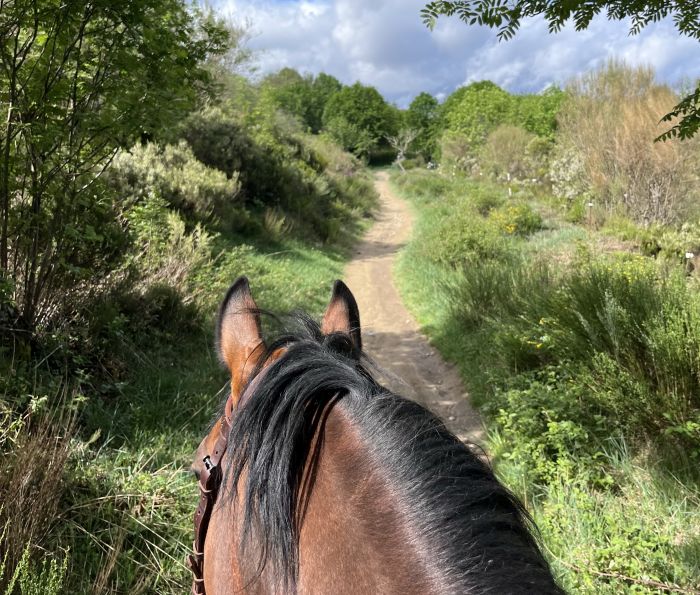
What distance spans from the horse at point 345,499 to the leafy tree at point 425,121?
50.4m

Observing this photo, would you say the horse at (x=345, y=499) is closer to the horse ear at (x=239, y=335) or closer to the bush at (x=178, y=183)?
the horse ear at (x=239, y=335)

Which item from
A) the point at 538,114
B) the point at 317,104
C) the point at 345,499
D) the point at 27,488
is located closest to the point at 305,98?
the point at 317,104

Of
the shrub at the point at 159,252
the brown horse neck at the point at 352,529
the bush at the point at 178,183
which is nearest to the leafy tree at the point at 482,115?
the bush at the point at 178,183

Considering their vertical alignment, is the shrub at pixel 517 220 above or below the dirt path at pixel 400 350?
above

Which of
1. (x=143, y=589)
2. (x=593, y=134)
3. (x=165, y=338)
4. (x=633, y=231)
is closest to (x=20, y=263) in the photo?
(x=165, y=338)

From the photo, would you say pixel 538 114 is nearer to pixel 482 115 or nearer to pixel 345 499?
pixel 482 115

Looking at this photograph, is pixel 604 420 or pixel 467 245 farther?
pixel 467 245

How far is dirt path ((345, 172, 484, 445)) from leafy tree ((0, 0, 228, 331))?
2.59 m

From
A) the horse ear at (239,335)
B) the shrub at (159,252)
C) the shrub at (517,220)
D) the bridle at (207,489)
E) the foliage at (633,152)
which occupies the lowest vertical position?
the bridle at (207,489)

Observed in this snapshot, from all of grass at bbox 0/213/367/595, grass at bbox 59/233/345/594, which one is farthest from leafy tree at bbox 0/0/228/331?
grass at bbox 59/233/345/594

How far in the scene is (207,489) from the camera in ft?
4.04

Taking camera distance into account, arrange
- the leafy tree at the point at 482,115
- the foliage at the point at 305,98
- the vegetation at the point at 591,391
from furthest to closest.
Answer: the foliage at the point at 305,98 → the leafy tree at the point at 482,115 → the vegetation at the point at 591,391

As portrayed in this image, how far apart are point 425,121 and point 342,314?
202 ft

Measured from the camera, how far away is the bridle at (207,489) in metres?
1.23
